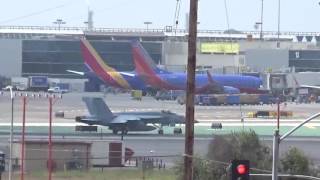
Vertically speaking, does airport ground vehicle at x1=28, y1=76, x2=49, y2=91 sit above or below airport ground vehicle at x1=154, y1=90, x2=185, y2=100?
above

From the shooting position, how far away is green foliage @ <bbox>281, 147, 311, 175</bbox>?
49.6m

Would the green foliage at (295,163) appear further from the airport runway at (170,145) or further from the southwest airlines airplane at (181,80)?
the southwest airlines airplane at (181,80)

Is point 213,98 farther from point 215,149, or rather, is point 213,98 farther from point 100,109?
point 215,149

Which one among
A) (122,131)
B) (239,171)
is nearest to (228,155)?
(239,171)

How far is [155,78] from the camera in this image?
522ft

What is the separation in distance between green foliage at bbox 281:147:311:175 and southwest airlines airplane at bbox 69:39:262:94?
102 m

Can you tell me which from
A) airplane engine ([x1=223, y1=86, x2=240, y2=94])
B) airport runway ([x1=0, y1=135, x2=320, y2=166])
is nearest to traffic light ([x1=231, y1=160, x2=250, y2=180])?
airport runway ([x1=0, y1=135, x2=320, y2=166])

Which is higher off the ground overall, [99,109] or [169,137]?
[99,109]

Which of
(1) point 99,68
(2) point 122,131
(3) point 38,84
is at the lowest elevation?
(2) point 122,131

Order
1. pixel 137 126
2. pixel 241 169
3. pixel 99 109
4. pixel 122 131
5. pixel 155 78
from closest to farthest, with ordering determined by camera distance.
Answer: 1. pixel 241 169
2. pixel 122 131
3. pixel 137 126
4. pixel 99 109
5. pixel 155 78

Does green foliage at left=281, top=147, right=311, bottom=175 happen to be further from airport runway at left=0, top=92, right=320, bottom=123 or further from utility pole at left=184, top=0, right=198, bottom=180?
airport runway at left=0, top=92, right=320, bottom=123

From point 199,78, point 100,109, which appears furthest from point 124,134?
point 199,78

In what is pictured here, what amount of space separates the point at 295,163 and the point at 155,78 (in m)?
109

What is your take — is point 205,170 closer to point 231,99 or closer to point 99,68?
point 231,99
